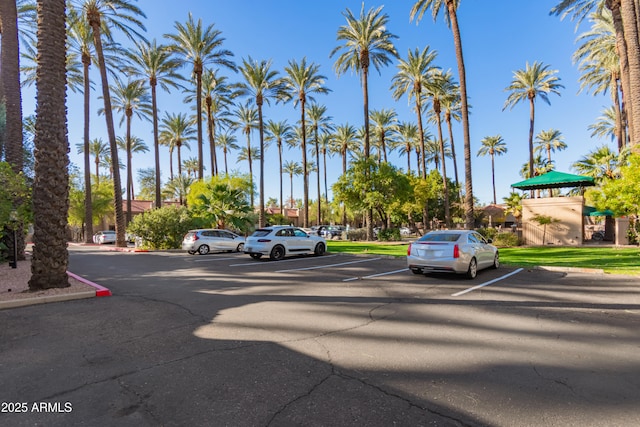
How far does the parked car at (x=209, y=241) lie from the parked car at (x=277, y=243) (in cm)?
493

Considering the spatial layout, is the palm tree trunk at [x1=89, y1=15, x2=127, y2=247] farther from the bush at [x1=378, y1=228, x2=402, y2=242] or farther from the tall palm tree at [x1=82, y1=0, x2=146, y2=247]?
the bush at [x1=378, y1=228, x2=402, y2=242]

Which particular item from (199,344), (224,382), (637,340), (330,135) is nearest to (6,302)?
(199,344)

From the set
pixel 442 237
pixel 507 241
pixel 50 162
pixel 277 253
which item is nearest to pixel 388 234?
pixel 507 241

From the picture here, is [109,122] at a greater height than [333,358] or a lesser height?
greater

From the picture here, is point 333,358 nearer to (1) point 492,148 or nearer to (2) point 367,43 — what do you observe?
(2) point 367,43

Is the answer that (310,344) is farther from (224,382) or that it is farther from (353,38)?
(353,38)

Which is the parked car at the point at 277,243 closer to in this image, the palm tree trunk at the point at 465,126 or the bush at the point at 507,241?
the palm tree trunk at the point at 465,126

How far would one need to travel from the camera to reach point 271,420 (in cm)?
285

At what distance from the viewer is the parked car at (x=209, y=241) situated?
774 inches

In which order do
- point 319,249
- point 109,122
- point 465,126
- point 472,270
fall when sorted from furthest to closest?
point 109,122 < point 465,126 < point 319,249 < point 472,270

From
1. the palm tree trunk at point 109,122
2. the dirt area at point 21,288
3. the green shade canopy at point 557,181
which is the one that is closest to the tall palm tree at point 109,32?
the palm tree trunk at point 109,122

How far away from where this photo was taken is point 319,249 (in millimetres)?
17969

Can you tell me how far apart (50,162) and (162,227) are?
1523cm

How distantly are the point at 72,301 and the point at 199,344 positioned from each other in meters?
4.87
